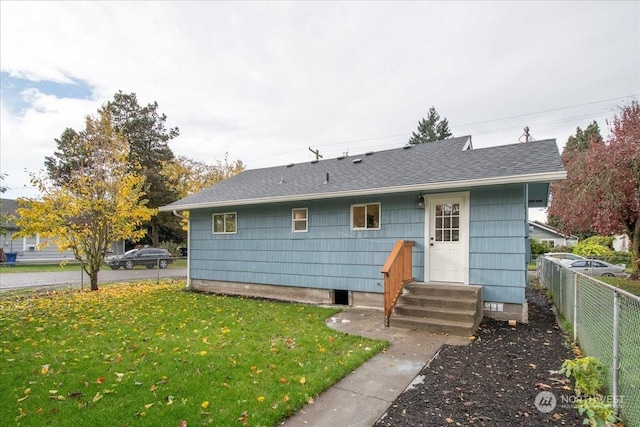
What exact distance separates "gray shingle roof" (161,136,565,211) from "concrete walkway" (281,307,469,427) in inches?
114

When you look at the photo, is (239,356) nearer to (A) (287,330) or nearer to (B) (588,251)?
(A) (287,330)

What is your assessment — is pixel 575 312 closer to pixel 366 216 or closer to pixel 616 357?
pixel 616 357

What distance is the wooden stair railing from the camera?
19.6ft

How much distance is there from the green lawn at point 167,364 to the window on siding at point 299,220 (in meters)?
2.22

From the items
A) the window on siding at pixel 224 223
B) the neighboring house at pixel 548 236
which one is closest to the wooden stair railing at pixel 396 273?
the window on siding at pixel 224 223

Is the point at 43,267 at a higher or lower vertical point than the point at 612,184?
lower

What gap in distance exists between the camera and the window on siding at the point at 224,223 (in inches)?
406

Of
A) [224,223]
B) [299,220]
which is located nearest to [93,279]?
[224,223]

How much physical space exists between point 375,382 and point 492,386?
1.23 meters

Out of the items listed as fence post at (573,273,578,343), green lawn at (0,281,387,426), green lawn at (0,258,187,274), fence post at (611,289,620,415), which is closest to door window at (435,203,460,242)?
fence post at (573,273,578,343)

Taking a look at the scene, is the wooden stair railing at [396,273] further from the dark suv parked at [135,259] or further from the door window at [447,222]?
the dark suv parked at [135,259]

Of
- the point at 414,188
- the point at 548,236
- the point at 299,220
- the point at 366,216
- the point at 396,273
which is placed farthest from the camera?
the point at 548,236

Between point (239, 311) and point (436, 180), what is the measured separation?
506cm

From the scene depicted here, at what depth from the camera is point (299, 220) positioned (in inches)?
356
